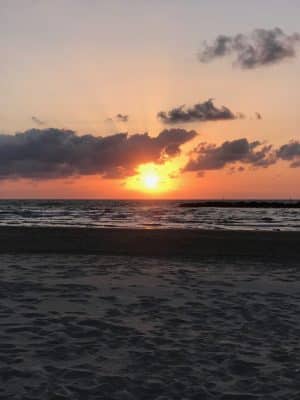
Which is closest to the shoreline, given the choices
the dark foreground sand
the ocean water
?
the dark foreground sand

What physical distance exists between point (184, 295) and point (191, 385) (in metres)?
5.28

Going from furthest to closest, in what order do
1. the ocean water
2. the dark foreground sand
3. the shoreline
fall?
the ocean water < the shoreline < the dark foreground sand

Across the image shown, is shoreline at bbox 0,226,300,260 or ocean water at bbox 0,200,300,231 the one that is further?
ocean water at bbox 0,200,300,231

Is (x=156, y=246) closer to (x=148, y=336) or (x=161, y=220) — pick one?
(x=148, y=336)

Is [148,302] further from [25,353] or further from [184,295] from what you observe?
[25,353]

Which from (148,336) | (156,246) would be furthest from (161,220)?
(148,336)

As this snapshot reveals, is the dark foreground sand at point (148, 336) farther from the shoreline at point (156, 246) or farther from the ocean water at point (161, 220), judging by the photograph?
the ocean water at point (161, 220)

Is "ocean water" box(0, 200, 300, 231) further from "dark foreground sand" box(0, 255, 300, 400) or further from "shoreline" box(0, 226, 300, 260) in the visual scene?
"dark foreground sand" box(0, 255, 300, 400)

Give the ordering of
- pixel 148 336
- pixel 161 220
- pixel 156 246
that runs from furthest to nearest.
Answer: pixel 161 220
pixel 156 246
pixel 148 336

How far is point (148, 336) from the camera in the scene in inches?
296

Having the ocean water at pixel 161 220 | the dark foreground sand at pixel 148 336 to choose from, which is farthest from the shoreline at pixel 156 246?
the ocean water at pixel 161 220

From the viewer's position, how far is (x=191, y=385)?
556 cm

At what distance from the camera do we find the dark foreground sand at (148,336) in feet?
18.1

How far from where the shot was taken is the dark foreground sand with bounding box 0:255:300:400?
5.53 metres
